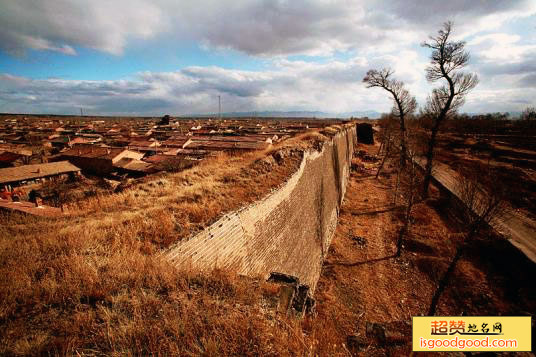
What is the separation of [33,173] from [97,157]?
626cm

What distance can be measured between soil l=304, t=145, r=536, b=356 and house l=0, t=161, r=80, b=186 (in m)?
28.5

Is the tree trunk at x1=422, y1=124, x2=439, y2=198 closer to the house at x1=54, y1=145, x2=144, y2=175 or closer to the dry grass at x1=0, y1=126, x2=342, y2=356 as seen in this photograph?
the dry grass at x1=0, y1=126, x2=342, y2=356

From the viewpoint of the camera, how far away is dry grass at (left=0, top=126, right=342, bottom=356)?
108 inches

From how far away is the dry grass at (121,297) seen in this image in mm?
2744

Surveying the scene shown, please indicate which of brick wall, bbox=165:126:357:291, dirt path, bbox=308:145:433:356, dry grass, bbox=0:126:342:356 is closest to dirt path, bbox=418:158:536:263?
dirt path, bbox=308:145:433:356

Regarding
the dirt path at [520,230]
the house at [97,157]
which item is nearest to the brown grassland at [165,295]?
the dirt path at [520,230]

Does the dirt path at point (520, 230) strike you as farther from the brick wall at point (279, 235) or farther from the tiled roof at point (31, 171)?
the tiled roof at point (31, 171)

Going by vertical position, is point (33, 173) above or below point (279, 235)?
below

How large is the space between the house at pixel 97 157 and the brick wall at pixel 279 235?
25.0 m

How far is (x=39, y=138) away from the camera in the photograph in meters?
53.6

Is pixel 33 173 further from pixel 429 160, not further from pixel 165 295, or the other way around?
pixel 429 160

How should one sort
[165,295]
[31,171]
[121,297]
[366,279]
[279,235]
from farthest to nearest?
1. [31,171]
2. [366,279]
3. [279,235]
4. [165,295]
5. [121,297]

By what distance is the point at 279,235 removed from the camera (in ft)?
26.8

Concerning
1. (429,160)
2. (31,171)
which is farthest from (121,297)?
(31,171)
